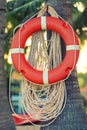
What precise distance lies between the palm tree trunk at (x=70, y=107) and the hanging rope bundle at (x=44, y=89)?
0.42ft

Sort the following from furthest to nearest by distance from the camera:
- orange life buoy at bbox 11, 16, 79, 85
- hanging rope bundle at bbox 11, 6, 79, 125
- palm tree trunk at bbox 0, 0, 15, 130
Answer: palm tree trunk at bbox 0, 0, 15, 130
hanging rope bundle at bbox 11, 6, 79, 125
orange life buoy at bbox 11, 16, 79, 85

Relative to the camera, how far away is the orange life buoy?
5633 millimetres

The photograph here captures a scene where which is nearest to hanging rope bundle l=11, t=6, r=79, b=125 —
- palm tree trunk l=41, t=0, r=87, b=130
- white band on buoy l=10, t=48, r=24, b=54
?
white band on buoy l=10, t=48, r=24, b=54

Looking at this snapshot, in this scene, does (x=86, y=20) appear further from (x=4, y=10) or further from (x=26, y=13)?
(x=4, y=10)

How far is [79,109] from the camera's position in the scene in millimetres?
6066

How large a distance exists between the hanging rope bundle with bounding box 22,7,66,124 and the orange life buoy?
5.4 inches

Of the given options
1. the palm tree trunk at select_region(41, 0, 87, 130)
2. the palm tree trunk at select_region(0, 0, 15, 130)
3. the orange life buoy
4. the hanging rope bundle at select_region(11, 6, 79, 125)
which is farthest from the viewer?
the palm tree trunk at select_region(0, 0, 15, 130)

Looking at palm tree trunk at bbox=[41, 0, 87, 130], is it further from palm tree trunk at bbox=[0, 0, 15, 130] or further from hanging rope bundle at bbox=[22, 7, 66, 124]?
palm tree trunk at bbox=[0, 0, 15, 130]

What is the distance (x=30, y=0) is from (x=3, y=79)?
867cm

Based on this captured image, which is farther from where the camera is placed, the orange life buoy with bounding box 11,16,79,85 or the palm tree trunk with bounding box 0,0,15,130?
the palm tree trunk with bounding box 0,0,15,130

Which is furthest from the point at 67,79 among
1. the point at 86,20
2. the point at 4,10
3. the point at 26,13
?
the point at 86,20

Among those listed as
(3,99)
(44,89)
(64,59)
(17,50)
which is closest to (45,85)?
(44,89)

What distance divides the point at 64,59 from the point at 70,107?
699 mm

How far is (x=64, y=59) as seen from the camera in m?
5.69
